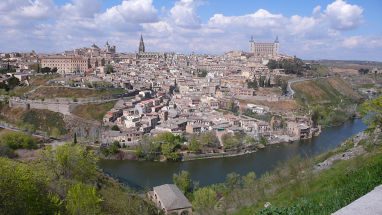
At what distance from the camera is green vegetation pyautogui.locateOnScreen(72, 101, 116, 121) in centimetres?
2534

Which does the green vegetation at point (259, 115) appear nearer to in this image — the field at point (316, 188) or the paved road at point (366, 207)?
the field at point (316, 188)

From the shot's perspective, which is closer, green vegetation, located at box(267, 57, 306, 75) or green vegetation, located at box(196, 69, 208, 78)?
green vegetation, located at box(267, 57, 306, 75)

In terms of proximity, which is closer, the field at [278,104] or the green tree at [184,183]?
the green tree at [184,183]

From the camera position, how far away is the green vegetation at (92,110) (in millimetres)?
25344

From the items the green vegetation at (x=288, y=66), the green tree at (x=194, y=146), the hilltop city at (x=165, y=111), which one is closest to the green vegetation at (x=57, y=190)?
the hilltop city at (x=165, y=111)

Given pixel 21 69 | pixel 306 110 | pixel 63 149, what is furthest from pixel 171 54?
pixel 63 149

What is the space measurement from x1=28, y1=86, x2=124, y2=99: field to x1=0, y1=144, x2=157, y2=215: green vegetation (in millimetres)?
17997

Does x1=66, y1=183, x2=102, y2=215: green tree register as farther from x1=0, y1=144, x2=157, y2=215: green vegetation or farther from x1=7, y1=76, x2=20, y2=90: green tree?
x1=7, y1=76, x2=20, y2=90: green tree

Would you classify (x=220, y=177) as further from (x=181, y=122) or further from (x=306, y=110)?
(x=306, y=110)

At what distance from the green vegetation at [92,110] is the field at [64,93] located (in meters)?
1.60

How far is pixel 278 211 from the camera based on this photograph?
10.1ft

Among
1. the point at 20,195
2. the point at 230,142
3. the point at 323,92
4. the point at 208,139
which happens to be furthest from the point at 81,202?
the point at 323,92

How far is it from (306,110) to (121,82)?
52.6ft

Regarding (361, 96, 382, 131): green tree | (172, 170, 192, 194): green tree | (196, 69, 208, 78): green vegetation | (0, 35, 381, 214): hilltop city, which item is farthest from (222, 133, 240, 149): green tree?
(196, 69, 208, 78): green vegetation
